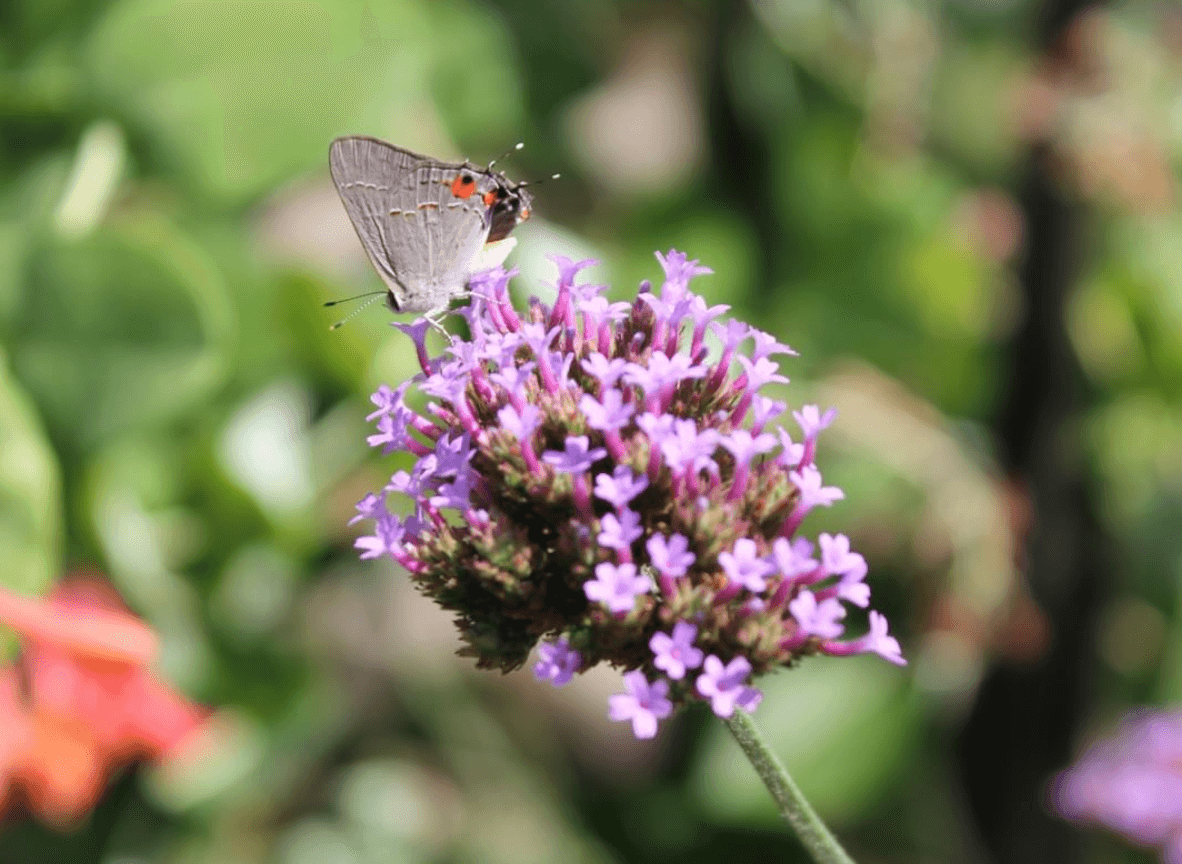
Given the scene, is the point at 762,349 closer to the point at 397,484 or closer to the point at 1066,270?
the point at 397,484

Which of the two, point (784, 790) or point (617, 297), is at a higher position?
point (617, 297)

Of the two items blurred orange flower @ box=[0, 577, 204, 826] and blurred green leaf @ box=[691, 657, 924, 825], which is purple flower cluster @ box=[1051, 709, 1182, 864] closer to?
blurred green leaf @ box=[691, 657, 924, 825]

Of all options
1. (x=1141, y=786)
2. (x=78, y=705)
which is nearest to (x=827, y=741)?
(x=1141, y=786)

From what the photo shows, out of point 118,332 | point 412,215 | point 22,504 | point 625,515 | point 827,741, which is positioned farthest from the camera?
point 827,741

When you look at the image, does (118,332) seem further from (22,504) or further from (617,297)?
(617,297)

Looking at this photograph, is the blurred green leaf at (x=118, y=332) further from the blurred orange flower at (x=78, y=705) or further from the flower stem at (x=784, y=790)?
the flower stem at (x=784, y=790)

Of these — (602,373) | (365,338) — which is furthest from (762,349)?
(365,338)
